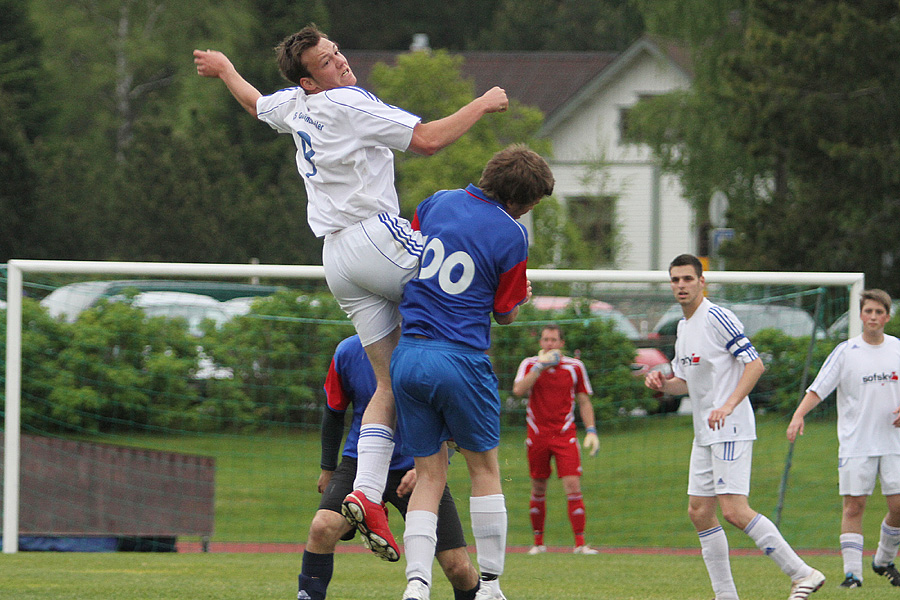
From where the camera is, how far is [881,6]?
17.3m

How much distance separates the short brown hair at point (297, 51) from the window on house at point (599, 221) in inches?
885

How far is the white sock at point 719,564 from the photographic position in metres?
6.80

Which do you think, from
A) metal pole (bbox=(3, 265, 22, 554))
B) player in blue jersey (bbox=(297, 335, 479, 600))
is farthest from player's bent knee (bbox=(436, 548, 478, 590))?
metal pole (bbox=(3, 265, 22, 554))

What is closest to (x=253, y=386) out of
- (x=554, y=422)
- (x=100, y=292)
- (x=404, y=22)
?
(x=100, y=292)

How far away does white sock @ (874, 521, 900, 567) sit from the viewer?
8461mm

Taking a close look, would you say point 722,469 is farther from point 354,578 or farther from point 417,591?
point 354,578

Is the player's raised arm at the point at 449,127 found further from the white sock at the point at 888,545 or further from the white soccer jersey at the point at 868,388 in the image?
the white sock at the point at 888,545

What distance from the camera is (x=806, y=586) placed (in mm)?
6602

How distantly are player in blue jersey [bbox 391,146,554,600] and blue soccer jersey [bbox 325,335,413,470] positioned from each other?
0.84 m

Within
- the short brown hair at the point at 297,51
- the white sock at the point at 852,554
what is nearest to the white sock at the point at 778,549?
the white sock at the point at 852,554

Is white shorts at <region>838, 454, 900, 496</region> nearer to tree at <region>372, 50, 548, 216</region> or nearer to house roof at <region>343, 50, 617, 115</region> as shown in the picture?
tree at <region>372, 50, 548, 216</region>

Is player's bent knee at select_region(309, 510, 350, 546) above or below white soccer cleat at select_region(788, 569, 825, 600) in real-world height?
above

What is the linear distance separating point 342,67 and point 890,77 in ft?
47.1

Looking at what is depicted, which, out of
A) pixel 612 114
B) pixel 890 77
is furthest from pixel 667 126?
pixel 612 114
